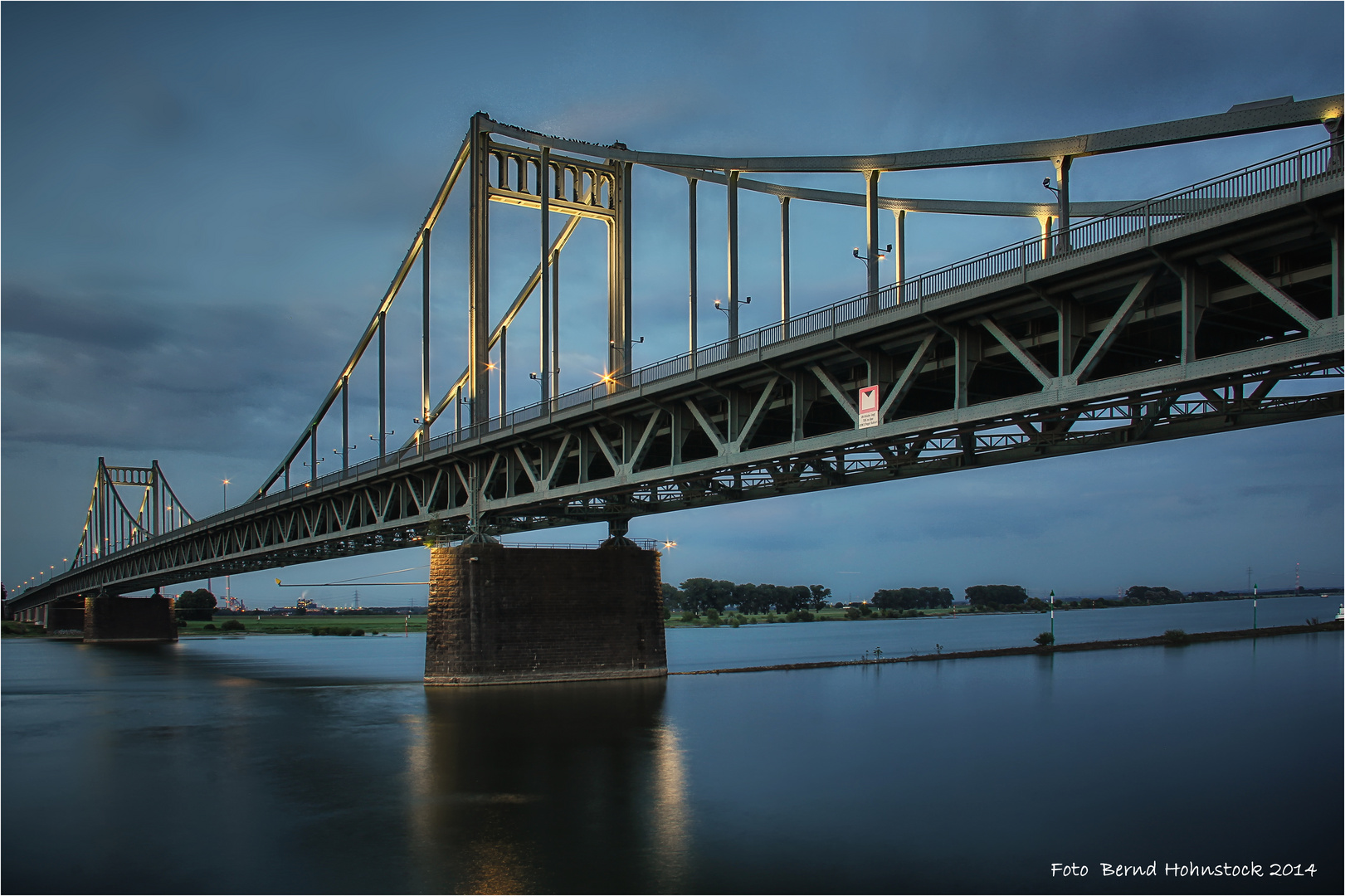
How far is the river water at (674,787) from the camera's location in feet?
47.9

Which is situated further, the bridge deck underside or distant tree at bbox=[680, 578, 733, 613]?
distant tree at bbox=[680, 578, 733, 613]

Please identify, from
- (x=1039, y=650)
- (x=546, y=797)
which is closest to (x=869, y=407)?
(x=546, y=797)

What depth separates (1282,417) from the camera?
19.6 meters

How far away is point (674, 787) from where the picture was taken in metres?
20.3

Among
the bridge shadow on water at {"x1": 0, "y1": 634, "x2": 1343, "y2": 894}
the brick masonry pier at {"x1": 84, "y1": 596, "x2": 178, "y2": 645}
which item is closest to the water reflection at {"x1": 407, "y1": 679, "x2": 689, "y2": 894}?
the bridge shadow on water at {"x1": 0, "y1": 634, "x2": 1343, "y2": 894}

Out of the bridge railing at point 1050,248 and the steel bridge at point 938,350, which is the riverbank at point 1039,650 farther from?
the bridge railing at point 1050,248

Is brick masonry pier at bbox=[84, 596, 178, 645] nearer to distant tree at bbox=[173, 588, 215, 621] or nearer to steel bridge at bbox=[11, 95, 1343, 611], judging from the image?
steel bridge at bbox=[11, 95, 1343, 611]

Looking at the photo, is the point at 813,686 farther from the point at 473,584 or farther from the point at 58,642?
the point at 58,642

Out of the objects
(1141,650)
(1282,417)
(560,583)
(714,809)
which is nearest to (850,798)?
(714,809)

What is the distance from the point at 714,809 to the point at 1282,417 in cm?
1266

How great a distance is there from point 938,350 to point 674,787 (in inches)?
408

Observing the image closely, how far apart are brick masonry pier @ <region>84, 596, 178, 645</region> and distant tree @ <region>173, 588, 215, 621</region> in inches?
3106

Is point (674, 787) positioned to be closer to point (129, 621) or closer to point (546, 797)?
point (546, 797)

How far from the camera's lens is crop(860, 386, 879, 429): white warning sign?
2161 cm
